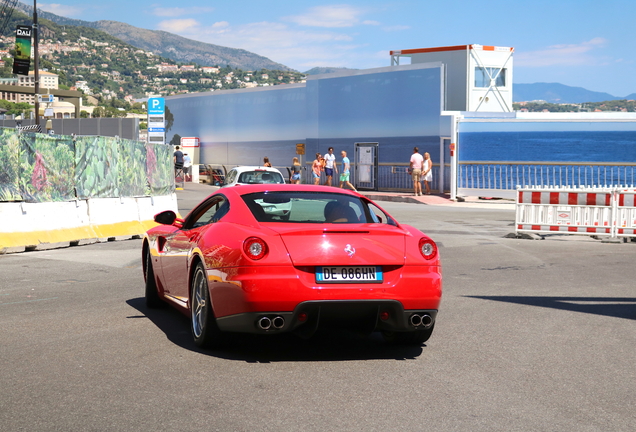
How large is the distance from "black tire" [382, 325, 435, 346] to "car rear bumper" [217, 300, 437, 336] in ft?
1.20

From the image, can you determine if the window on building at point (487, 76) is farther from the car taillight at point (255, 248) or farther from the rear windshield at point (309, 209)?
the car taillight at point (255, 248)

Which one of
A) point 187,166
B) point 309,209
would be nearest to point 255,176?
point 309,209

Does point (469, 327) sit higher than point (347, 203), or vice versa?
point (347, 203)

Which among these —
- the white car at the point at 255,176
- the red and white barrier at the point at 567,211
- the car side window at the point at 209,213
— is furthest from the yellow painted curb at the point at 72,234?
the red and white barrier at the point at 567,211

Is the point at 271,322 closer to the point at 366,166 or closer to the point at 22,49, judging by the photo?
the point at 366,166

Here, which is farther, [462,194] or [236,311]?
[462,194]

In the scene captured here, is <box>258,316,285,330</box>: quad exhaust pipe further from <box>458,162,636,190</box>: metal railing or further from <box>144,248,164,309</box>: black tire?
<box>458,162,636,190</box>: metal railing

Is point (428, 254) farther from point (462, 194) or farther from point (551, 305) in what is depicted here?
point (462, 194)

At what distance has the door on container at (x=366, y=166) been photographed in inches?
1519

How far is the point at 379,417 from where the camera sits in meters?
4.77

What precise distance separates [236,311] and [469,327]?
2576 millimetres

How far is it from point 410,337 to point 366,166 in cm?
3249

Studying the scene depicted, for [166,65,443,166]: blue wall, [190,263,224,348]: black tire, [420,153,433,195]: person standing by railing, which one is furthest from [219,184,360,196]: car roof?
[166,65,443,166]: blue wall

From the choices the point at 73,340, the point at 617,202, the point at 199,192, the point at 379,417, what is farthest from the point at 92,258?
the point at 199,192
